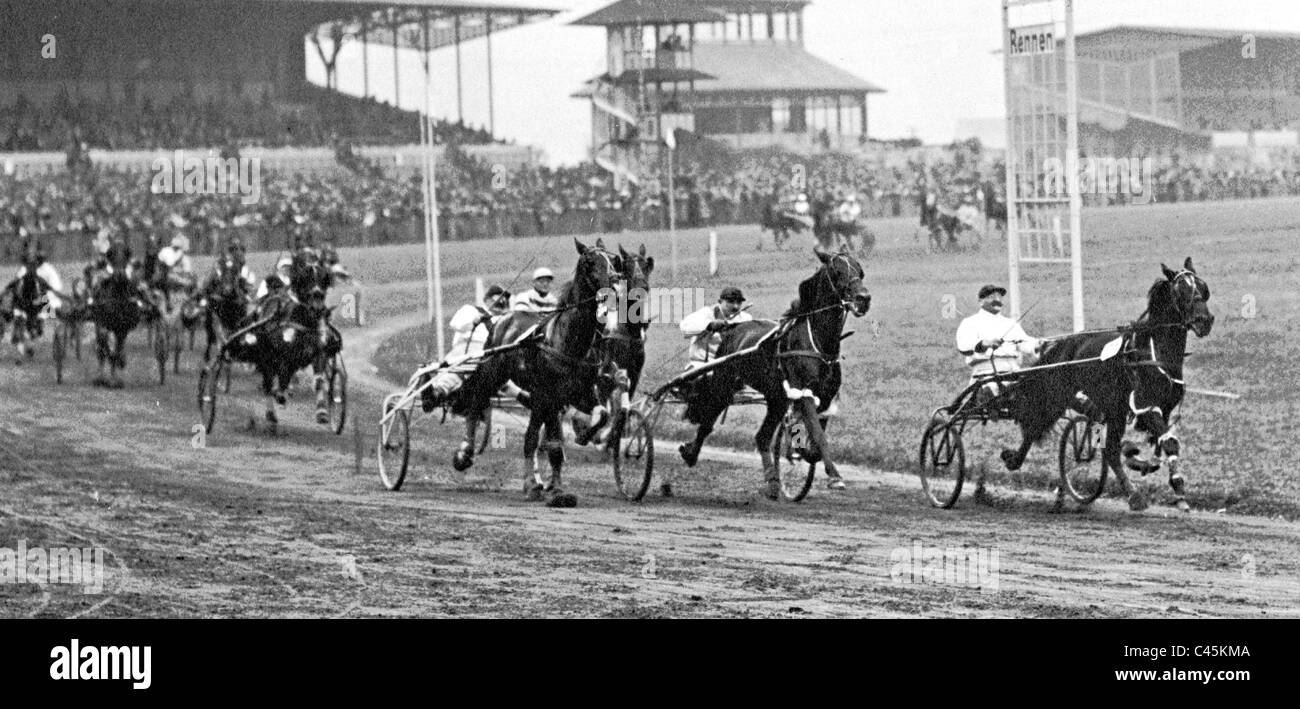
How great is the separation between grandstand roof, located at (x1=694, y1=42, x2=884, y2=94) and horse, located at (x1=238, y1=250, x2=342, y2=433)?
15509 mm

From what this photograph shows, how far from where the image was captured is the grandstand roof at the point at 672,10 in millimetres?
30062

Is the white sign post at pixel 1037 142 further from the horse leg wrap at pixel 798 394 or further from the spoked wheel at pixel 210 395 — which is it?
the spoked wheel at pixel 210 395

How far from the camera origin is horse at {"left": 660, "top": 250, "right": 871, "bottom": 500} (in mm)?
14562

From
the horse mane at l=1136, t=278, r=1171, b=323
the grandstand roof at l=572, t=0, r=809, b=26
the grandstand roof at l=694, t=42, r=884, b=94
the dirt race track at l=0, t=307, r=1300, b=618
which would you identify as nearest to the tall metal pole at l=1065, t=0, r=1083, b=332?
the dirt race track at l=0, t=307, r=1300, b=618

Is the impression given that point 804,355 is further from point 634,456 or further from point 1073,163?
point 1073,163

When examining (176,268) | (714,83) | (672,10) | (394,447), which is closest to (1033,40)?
(394,447)

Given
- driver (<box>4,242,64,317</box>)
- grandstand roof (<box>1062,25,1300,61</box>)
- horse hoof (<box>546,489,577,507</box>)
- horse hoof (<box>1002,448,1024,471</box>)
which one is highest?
grandstand roof (<box>1062,25,1300,61</box>)

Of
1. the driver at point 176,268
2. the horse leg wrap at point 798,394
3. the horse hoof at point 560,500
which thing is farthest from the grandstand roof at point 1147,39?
the horse hoof at point 560,500

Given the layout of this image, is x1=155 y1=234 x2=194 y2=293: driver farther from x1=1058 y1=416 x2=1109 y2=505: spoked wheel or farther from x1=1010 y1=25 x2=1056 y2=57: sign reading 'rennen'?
x1=1058 y1=416 x2=1109 y2=505: spoked wheel

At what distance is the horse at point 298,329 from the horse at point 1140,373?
26.4 ft

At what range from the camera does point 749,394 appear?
52.9 ft

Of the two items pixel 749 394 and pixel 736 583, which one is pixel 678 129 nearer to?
pixel 749 394
